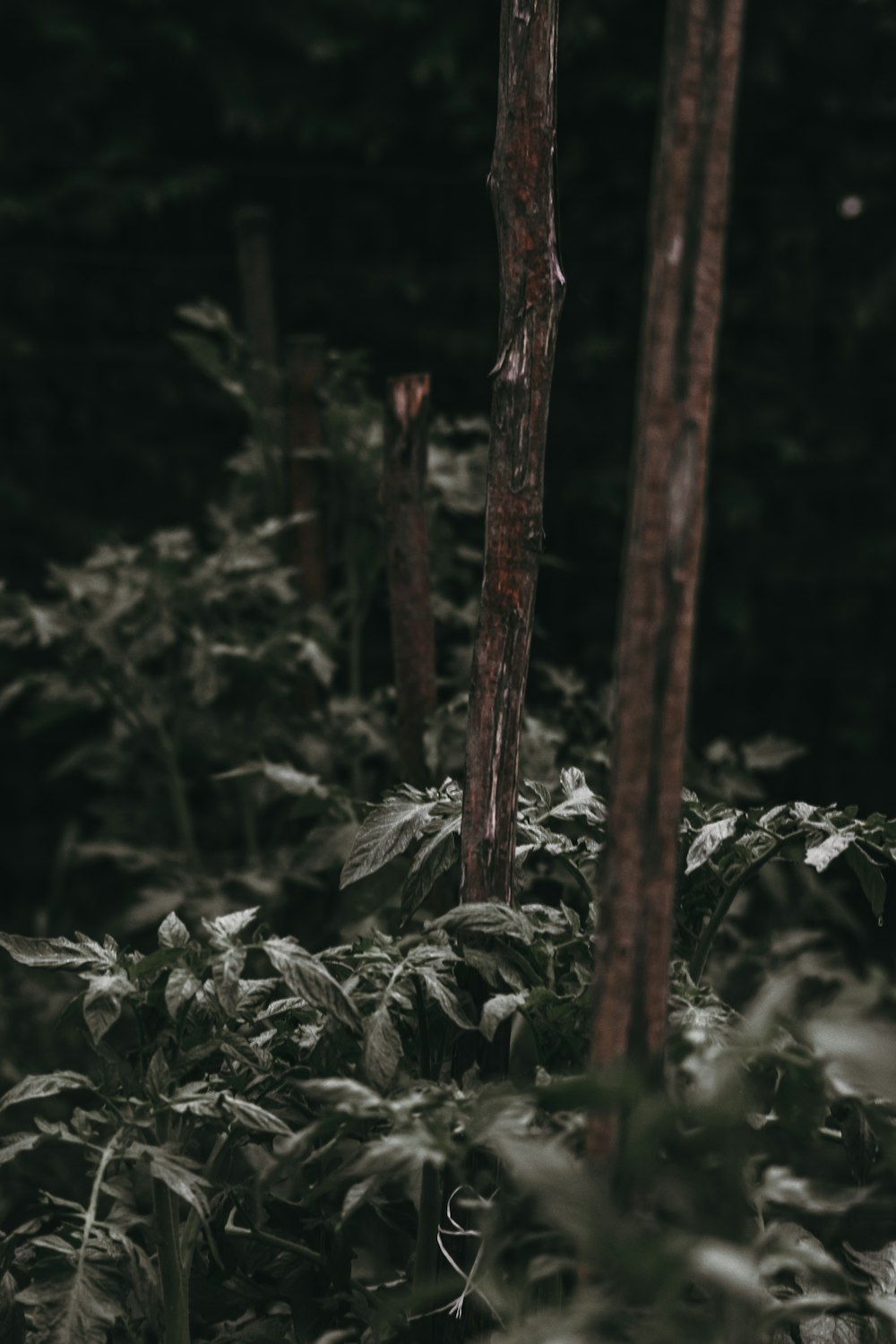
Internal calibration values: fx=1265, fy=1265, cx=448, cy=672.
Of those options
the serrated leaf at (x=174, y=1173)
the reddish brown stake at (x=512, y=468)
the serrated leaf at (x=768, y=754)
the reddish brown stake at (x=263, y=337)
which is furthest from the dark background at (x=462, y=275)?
the serrated leaf at (x=174, y=1173)

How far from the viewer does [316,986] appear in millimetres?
844

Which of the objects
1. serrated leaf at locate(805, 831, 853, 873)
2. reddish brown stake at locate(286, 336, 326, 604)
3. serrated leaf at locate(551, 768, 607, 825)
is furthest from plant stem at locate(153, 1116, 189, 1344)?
reddish brown stake at locate(286, 336, 326, 604)

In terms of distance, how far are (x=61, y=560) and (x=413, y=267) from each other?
981mm

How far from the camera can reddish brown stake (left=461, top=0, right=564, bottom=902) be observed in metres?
0.94

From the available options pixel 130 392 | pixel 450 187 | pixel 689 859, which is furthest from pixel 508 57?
pixel 130 392

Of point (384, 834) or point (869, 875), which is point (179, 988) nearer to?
A: point (384, 834)

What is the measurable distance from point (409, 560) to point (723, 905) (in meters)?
0.67

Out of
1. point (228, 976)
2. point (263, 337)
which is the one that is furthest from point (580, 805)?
point (263, 337)

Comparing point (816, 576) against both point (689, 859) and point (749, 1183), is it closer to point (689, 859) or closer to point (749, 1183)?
point (689, 859)

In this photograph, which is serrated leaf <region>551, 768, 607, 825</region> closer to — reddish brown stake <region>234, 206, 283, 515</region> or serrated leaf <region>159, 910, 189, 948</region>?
serrated leaf <region>159, 910, 189, 948</region>

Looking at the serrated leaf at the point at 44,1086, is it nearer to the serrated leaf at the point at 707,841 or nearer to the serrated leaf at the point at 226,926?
the serrated leaf at the point at 226,926

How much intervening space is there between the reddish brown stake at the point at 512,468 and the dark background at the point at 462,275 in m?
1.55

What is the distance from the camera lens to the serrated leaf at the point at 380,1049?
84 centimetres

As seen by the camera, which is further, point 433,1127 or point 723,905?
point 723,905
